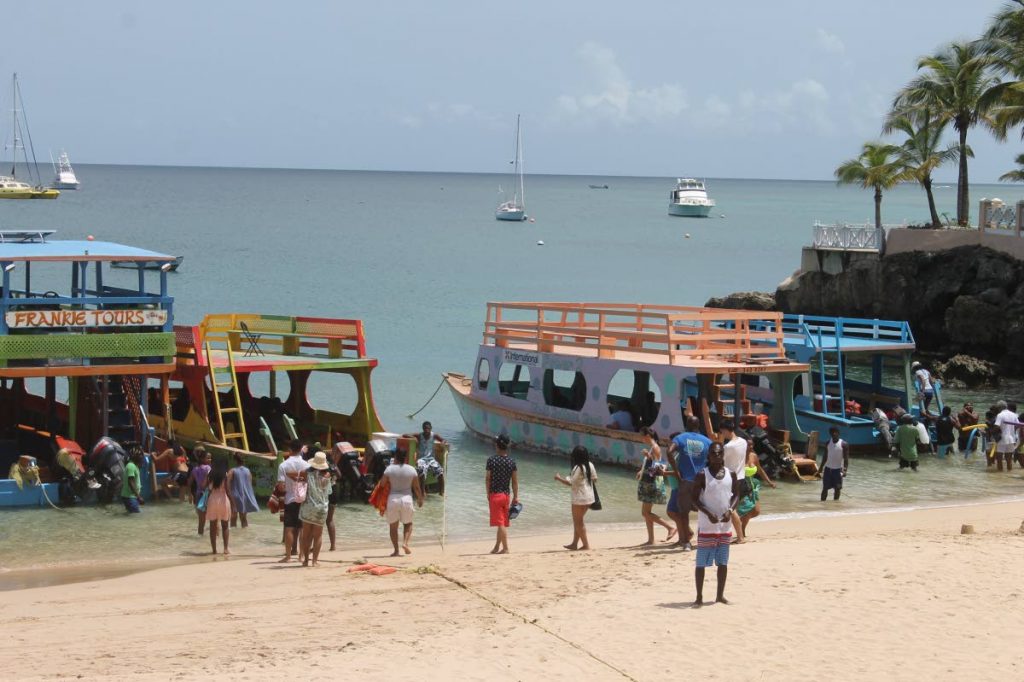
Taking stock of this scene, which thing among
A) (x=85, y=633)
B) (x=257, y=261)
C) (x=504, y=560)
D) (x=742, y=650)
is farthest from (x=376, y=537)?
(x=257, y=261)

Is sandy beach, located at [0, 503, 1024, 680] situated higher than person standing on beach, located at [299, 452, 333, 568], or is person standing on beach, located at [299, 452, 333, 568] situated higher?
person standing on beach, located at [299, 452, 333, 568]

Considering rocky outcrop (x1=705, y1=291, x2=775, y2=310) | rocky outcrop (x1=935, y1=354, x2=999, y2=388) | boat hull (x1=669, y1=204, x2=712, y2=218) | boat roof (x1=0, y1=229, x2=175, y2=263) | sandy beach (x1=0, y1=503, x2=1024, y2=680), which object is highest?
boat hull (x1=669, y1=204, x2=712, y2=218)

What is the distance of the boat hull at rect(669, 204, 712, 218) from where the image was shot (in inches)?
6683

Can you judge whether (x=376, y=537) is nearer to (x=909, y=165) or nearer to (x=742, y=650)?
(x=742, y=650)

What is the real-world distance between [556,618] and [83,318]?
10.4 m

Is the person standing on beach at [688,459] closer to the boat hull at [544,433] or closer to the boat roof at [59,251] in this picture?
the boat hull at [544,433]

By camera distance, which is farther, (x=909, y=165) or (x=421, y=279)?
(x=421, y=279)

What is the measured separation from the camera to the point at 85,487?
1933cm

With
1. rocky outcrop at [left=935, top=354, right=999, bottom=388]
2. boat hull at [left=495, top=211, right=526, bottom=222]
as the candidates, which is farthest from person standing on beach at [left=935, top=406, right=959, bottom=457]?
boat hull at [left=495, top=211, right=526, bottom=222]

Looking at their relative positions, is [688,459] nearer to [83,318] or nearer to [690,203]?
[83,318]

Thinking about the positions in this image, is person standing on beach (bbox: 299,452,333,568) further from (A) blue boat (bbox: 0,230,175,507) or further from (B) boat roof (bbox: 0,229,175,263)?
(B) boat roof (bbox: 0,229,175,263)

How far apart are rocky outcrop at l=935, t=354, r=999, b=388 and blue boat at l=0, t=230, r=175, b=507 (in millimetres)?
23916

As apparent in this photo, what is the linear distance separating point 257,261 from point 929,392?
7069 centimetres

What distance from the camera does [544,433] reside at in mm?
25719
